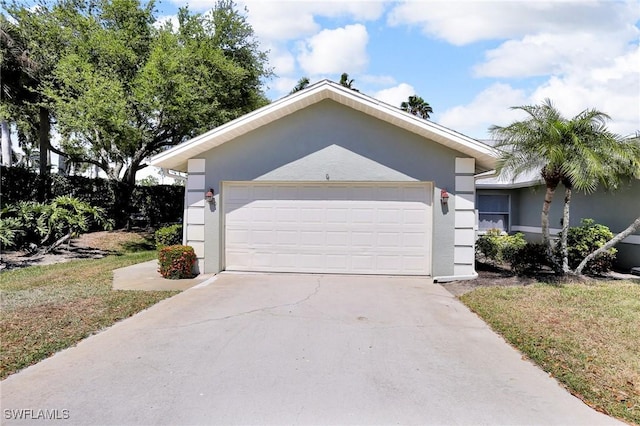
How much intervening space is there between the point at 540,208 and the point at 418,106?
27.1m

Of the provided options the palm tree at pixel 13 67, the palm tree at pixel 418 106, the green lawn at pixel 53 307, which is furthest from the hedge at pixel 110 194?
the palm tree at pixel 418 106

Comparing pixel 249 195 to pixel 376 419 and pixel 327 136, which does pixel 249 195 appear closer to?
pixel 327 136

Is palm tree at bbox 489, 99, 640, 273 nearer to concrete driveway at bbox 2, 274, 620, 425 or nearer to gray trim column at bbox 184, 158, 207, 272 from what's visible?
concrete driveway at bbox 2, 274, 620, 425

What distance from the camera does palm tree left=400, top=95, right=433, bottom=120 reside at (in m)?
38.0

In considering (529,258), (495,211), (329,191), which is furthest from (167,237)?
(495,211)

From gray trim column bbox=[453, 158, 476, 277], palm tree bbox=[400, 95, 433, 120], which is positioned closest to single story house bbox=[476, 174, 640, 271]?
gray trim column bbox=[453, 158, 476, 277]

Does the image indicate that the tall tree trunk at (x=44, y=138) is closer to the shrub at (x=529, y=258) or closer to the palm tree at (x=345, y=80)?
the shrub at (x=529, y=258)

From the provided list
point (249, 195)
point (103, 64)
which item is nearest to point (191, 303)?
point (249, 195)

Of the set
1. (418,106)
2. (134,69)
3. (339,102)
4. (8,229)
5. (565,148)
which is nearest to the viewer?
(565,148)

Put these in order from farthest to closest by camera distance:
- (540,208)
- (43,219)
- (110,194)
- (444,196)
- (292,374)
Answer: (110,194), (540,208), (43,219), (444,196), (292,374)

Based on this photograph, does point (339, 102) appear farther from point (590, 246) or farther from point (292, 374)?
point (590, 246)

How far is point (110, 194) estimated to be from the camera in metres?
17.9

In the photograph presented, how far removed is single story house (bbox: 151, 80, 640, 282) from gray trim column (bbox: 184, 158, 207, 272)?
2 centimetres

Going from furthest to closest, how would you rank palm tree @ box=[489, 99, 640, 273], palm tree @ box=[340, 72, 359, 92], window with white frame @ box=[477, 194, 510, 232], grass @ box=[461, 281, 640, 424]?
palm tree @ box=[340, 72, 359, 92], window with white frame @ box=[477, 194, 510, 232], palm tree @ box=[489, 99, 640, 273], grass @ box=[461, 281, 640, 424]
